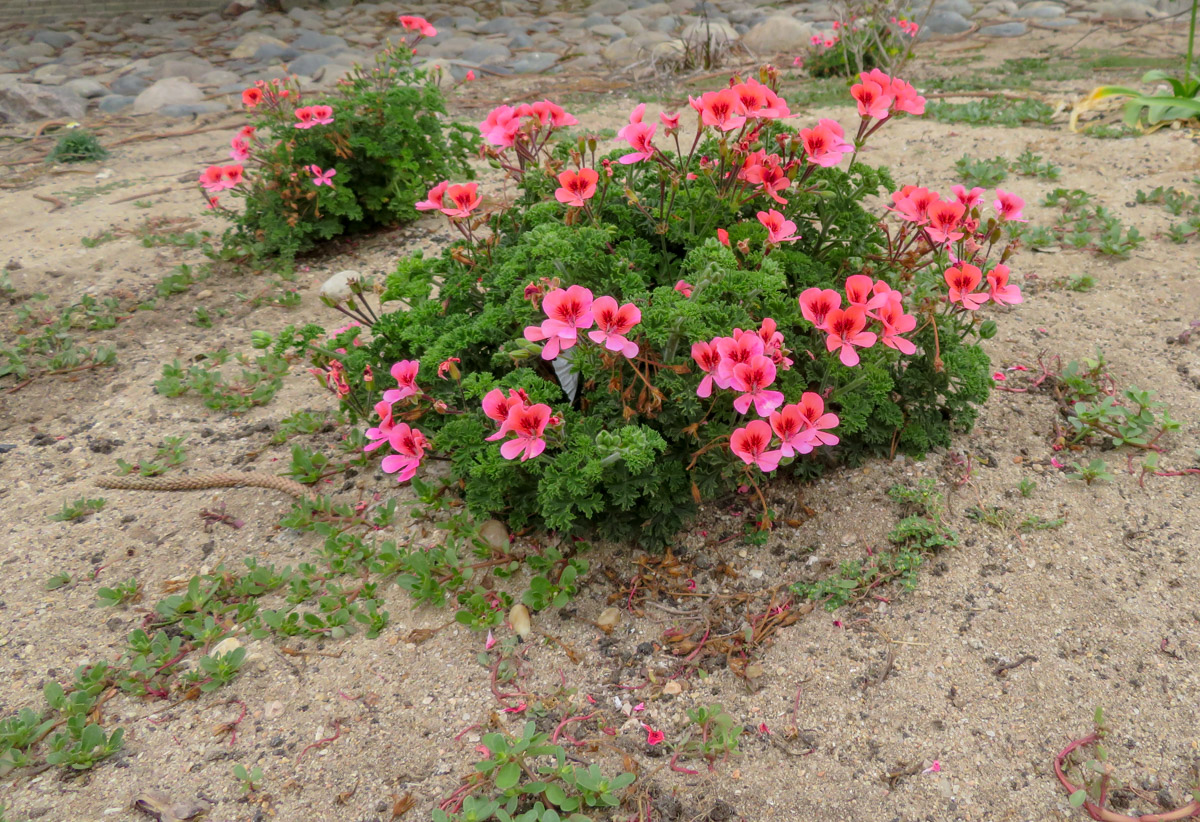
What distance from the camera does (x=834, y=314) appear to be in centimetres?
187

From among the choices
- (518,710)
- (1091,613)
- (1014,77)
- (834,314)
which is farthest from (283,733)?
(1014,77)

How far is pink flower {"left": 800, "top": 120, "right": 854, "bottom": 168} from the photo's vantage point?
7.09 ft

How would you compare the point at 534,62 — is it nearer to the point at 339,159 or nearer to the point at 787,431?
the point at 339,159

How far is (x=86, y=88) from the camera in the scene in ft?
25.9

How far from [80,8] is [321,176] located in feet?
30.9

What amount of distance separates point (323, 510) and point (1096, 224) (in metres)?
4.01

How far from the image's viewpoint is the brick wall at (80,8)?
10188 millimetres

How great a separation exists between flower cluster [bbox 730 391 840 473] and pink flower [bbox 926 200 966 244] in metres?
0.71

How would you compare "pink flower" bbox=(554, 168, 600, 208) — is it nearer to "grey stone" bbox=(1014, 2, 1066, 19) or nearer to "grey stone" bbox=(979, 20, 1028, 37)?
"grey stone" bbox=(979, 20, 1028, 37)

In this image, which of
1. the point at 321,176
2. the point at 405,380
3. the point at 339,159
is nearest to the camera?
the point at 405,380

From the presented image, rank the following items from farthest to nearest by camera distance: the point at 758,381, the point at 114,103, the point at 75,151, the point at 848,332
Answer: the point at 114,103
the point at 75,151
the point at 848,332
the point at 758,381

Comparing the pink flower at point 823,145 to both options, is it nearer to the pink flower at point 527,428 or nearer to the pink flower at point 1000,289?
the pink flower at point 1000,289

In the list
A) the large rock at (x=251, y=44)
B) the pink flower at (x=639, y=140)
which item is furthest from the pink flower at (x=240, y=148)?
the large rock at (x=251, y=44)

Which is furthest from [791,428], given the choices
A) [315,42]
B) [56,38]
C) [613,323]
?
[56,38]
